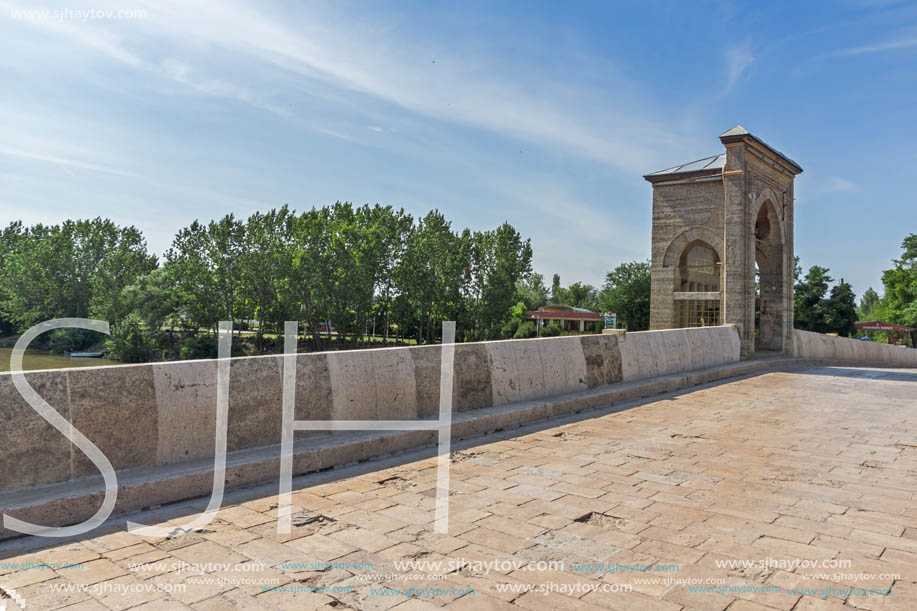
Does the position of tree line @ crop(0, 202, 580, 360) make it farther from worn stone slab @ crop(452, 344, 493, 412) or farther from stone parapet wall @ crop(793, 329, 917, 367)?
worn stone slab @ crop(452, 344, 493, 412)

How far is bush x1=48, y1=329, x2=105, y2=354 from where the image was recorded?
47.8 m

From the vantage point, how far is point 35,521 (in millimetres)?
3227

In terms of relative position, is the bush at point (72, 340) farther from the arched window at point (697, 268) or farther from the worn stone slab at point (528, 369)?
the worn stone slab at point (528, 369)

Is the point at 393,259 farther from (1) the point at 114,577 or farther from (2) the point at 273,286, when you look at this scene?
(1) the point at 114,577

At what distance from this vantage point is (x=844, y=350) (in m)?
22.3

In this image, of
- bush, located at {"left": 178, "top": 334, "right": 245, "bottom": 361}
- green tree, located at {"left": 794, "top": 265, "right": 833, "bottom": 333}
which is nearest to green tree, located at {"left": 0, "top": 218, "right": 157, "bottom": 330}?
bush, located at {"left": 178, "top": 334, "right": 245, "bottom": 361}

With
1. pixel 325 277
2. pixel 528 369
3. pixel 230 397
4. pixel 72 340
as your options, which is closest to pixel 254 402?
pixel 230 397

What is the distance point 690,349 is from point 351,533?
9.75 metres

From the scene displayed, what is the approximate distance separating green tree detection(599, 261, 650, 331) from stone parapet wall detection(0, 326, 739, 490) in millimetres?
33305

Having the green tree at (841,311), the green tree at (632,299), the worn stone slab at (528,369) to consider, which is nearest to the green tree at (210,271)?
the green tree at (632,299)

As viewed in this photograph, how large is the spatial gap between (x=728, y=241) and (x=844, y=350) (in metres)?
8.95

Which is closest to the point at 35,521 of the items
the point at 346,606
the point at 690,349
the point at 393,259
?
the point at 346,606

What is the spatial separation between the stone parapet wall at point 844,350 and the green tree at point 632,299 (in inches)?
579

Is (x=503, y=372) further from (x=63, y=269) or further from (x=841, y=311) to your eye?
(x=63, y=269)
